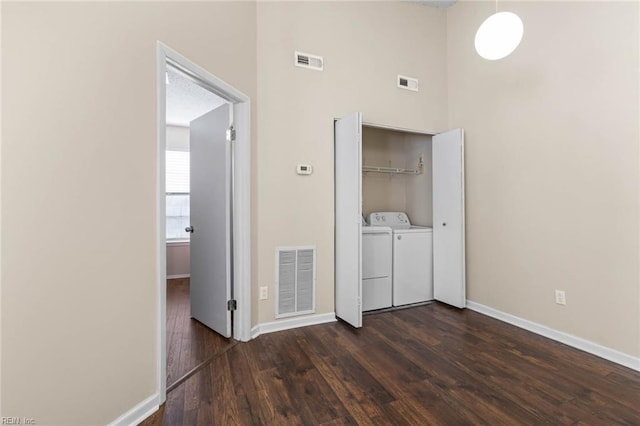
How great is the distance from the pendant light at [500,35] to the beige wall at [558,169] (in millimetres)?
770

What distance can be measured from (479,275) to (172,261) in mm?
4724

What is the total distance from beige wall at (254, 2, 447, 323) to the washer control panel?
3.34ft

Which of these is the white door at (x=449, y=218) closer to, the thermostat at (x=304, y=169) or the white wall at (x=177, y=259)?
the thermostat at (x=304, y=169)

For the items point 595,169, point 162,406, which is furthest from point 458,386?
point 595,169

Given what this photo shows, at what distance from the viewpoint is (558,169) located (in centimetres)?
248

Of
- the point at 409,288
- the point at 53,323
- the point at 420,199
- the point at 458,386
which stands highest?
the point at 420,199

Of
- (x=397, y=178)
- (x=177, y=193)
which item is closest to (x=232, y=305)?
(x=397, y=178)

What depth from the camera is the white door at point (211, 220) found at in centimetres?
252

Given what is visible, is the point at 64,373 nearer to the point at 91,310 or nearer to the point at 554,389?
the point at 91,310

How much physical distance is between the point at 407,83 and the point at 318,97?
1.16 metres

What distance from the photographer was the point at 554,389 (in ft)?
5.96

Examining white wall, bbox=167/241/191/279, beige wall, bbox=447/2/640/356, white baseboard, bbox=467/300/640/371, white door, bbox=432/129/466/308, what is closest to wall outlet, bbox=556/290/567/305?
beige wall, bbox=447/2/640/356

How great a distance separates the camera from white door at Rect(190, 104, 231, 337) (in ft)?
8.27

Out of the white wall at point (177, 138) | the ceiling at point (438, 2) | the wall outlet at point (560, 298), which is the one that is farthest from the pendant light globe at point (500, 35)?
the white wall at point (177, 138)
